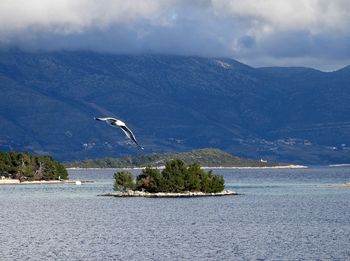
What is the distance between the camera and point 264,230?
4715 inches

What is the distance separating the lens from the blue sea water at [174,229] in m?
93.1

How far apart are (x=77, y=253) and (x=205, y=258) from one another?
1309 centimetres

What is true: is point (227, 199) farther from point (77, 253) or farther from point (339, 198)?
point (77, 253)

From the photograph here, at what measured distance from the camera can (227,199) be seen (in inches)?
7534

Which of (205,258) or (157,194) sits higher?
(157,194)

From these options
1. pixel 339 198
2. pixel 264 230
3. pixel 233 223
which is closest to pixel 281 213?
pixel 233 223

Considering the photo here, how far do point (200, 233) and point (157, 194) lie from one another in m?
83.0

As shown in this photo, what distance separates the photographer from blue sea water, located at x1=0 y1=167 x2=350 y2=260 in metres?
93.1

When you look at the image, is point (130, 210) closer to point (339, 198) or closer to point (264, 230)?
point (264, 230)

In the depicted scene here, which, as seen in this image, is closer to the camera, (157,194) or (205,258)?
(205,258)

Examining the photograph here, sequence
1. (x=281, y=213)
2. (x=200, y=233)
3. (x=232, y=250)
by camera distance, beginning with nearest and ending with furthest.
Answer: (x=232, y=250) < (x=200, y=233) < (x=281, y=213)

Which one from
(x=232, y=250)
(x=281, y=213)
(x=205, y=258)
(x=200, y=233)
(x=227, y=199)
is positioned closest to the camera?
(x=205, y=258)

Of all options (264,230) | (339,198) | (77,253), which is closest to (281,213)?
(264,230)

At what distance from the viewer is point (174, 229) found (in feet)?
402
